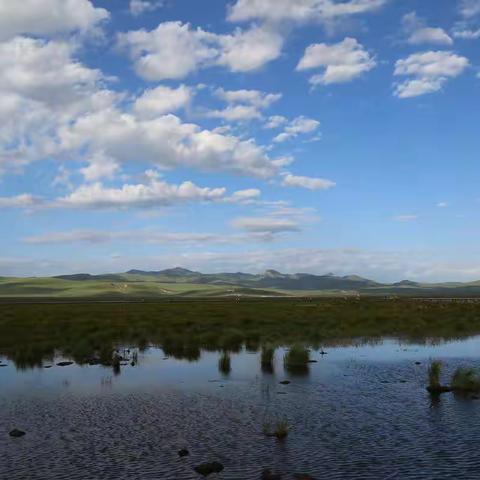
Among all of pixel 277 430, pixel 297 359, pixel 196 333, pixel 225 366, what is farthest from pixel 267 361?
pixel 196 333

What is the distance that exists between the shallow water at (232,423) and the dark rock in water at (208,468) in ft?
0.83

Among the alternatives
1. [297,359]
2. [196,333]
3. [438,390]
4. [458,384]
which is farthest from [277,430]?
[196,333]

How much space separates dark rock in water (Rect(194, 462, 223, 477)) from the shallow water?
25cm

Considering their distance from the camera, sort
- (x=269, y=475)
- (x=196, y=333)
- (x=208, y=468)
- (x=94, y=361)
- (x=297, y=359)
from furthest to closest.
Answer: (x=196, y=333) → (x=94, y=361) → (x=297, y=359) → (x=208, y=468) → (x=269, y=475)

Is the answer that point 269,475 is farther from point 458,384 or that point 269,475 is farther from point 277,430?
point 458,384

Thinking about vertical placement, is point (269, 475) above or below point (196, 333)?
below

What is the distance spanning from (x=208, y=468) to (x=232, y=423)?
5377 millimetres

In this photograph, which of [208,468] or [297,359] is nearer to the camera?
[208,468]

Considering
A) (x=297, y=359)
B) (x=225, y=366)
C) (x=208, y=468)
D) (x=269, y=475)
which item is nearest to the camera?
(x=269, y=475)

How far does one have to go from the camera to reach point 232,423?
21672mm

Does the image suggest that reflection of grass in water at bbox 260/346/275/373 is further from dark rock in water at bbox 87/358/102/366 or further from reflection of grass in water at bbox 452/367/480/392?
reflection of grass in water at bbox 452/367/480/392

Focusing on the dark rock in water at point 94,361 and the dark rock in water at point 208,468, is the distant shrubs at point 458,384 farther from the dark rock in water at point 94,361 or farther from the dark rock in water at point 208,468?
the dark rock in water at point 94,361

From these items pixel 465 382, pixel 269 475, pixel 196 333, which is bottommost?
pixel 269 475

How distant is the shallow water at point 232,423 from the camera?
666 inches
